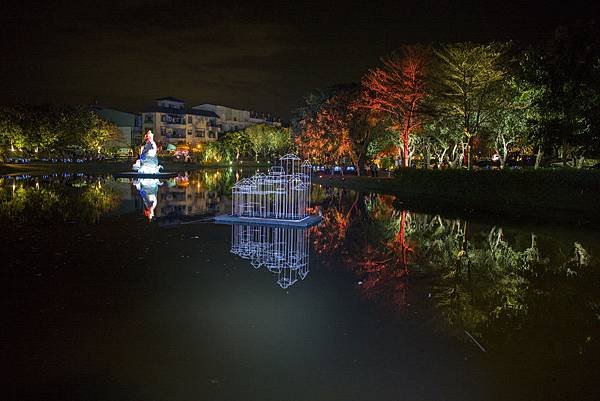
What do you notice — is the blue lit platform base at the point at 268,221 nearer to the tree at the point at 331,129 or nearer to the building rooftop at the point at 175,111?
the tree at the point at 331,129

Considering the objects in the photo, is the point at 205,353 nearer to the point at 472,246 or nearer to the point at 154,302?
the point at 154,302

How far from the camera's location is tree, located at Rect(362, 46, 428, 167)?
33250 mm

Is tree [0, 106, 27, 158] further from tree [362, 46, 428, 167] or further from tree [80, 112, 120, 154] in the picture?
tree [362, 46, 428, 167]

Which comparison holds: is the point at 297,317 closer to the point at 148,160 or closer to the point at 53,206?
the point at 53,206

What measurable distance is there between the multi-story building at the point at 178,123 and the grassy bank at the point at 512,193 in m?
69.7

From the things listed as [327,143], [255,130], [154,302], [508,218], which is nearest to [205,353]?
[154,302]

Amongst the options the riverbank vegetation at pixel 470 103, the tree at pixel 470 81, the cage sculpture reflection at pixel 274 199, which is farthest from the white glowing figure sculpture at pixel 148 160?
the cage sculpture reflection at pixel 274 199

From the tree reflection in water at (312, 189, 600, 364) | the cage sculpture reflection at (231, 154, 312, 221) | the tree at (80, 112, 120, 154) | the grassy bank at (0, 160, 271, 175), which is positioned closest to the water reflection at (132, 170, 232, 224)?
the cage sculpture reflection at (231, 154, 312, 221)

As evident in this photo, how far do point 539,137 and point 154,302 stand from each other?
861 inches

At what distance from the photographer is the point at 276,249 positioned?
12.8 metres

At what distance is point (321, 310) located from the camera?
25.7ft

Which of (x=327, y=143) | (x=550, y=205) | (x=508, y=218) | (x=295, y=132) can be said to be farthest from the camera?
(x=295, y=132)

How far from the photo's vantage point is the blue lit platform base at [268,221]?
16.8 metres

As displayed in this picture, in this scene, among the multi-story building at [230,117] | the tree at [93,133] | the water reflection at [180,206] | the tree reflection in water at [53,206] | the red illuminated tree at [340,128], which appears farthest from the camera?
the multi-story building at [230,117]
